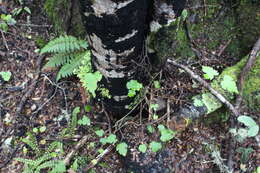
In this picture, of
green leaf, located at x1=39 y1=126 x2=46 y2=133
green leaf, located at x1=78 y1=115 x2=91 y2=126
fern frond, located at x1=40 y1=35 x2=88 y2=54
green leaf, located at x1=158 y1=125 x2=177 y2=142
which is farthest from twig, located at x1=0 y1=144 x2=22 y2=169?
green leaf, located at x1=158 y1=125 x2=177 y2=142

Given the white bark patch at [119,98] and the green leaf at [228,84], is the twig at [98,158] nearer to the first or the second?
the white bark patch at [119,98]

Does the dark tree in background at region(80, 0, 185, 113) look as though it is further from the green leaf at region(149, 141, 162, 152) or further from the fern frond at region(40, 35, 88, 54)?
the fern frond at region(40, 35, 88, 54)

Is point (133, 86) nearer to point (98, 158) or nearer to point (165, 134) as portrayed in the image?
point (165, 134)

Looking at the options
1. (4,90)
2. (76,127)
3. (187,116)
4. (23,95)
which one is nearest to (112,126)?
(76,127)

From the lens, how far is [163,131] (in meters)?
2.84

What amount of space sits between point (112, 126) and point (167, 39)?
1274 mm

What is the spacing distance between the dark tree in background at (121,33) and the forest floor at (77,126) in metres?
0.48

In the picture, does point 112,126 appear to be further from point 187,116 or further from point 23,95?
point 23,95

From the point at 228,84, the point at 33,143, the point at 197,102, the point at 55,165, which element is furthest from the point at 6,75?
the point at 228,84

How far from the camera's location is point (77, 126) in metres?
3.38

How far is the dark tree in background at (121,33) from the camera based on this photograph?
6.33 ft

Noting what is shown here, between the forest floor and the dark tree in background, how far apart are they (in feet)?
1.58

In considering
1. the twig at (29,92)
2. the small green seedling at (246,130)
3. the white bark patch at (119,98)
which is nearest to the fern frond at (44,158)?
the twig at (29,92)

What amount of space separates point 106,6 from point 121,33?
304mm
